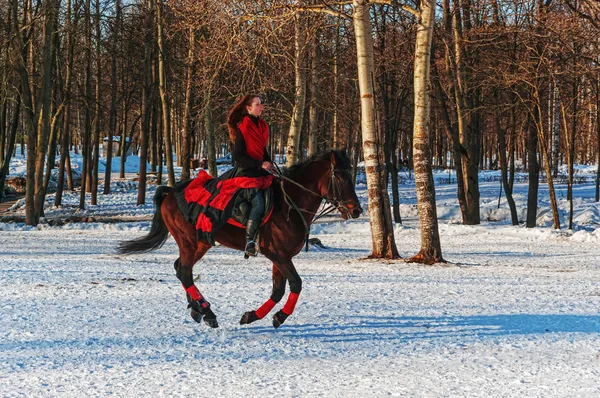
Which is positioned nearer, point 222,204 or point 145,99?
point 222,204

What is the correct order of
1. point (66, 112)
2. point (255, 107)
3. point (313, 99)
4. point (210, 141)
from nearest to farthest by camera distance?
1. point (255, 107)
2. point (313, 99)
3. point (210, 141)
4. point (66, 112)

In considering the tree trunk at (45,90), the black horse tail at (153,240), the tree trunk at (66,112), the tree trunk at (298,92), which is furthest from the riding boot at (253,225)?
the tree trunk at (66,112)

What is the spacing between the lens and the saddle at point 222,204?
7809 mm

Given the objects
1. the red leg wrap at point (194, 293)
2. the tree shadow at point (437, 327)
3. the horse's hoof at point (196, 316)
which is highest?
the red leg wrap at point (194, 293)

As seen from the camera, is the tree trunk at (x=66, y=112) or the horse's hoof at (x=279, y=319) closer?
the horse's hoof at (x=279, y=319)

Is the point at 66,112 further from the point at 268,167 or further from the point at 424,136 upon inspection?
the point at 268,167

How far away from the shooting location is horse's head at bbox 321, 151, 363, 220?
768 centimetres

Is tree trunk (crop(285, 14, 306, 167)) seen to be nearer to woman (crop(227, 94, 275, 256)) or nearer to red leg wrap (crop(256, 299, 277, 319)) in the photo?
woman (crop(227, 94, 275, 256))

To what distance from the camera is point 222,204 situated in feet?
25.9

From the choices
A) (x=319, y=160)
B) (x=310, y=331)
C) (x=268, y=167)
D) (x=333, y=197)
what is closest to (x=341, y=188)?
(x=333, y=197)

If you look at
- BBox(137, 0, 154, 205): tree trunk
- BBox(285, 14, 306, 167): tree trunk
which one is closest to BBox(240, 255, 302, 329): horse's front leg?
BBox(285, 14, 306, 167): tree trunk

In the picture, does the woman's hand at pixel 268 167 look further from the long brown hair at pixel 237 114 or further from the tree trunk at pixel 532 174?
the tree trunk at pixel 532 174

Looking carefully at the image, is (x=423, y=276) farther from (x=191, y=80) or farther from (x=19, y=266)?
(x=191, y=80)

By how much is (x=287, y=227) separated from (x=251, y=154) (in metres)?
0.93
